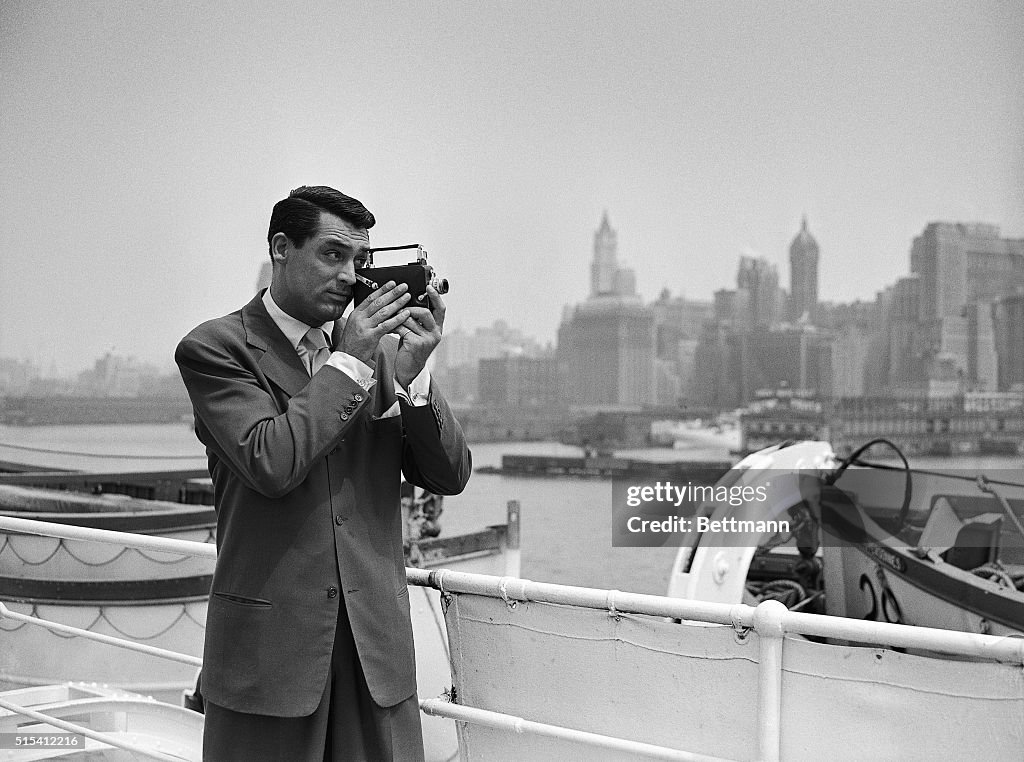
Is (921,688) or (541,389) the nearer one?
(921,688)

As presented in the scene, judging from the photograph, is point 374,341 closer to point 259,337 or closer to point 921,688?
point 259,337

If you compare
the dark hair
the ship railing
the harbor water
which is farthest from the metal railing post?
the harbor water

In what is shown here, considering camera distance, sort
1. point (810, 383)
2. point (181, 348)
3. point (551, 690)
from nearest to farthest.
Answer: point (181, 348), point (551, 690), point (810, 383)

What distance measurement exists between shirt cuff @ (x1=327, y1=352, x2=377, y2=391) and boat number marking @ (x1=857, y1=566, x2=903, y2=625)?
265 cm

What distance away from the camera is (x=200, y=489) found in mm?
7801

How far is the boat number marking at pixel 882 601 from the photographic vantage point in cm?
304

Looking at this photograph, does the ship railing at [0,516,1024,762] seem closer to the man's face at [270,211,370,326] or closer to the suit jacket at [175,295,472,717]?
the suit jacket at [175,295,472,717]

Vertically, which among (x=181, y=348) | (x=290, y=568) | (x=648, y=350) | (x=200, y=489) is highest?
(x=648, y=350)

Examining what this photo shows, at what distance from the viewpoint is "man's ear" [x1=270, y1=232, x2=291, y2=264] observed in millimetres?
870

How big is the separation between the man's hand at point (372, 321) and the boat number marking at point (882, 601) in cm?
265

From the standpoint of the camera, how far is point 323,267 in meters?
0.86

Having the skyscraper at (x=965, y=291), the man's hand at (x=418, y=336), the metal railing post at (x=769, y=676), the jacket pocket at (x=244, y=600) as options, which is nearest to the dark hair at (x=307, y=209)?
the man's hand at (x=418, y=336)

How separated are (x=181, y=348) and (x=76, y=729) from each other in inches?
37.4

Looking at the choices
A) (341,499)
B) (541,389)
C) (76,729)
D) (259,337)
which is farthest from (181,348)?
(541,389)
